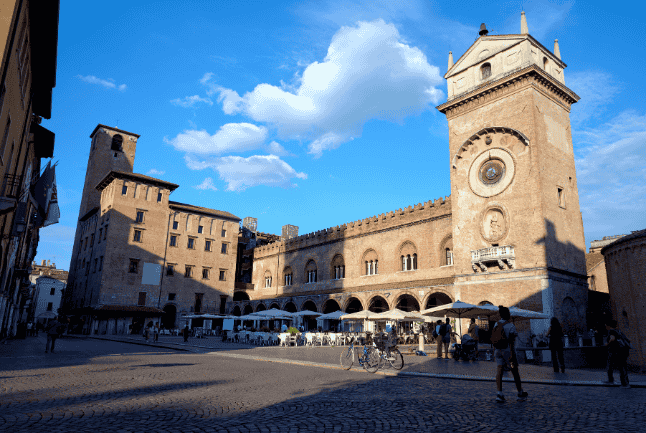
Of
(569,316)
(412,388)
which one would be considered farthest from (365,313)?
(412,388)

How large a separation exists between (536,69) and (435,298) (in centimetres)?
1623

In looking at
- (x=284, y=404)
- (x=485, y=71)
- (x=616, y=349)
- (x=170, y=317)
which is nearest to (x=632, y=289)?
(x=616, y=349)

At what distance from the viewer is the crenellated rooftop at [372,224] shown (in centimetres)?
3052

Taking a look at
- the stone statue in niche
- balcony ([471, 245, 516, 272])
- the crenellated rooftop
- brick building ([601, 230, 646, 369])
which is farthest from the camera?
the crenellated rooftop

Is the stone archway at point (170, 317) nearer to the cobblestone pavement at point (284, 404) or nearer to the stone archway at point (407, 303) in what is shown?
the stone archway at point (407, 303)

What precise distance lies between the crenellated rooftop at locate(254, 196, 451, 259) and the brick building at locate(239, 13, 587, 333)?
0.38ft

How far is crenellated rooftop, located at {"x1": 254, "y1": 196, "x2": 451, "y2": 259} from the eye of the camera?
3052 centimetres

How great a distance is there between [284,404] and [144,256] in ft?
131

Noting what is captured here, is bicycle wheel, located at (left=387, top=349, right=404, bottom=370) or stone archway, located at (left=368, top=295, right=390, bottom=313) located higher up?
stone archway, located at (left=368, top=295, right=390, bottom=313)

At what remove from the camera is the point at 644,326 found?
18922 millimetres

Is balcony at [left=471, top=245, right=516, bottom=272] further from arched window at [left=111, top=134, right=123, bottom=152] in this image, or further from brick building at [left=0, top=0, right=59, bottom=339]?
arched window at [left=111, top=134, right=123, bottom=152]

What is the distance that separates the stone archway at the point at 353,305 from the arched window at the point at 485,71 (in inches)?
770

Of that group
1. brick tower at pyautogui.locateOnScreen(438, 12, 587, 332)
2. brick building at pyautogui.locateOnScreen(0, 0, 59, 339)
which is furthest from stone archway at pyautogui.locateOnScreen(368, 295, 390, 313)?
brick building at pyautogui.locateOnScreen(0, 0, 59, 339)

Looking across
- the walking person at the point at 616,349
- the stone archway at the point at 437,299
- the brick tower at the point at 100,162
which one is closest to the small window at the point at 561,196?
the stone archway at the point at 437,299
